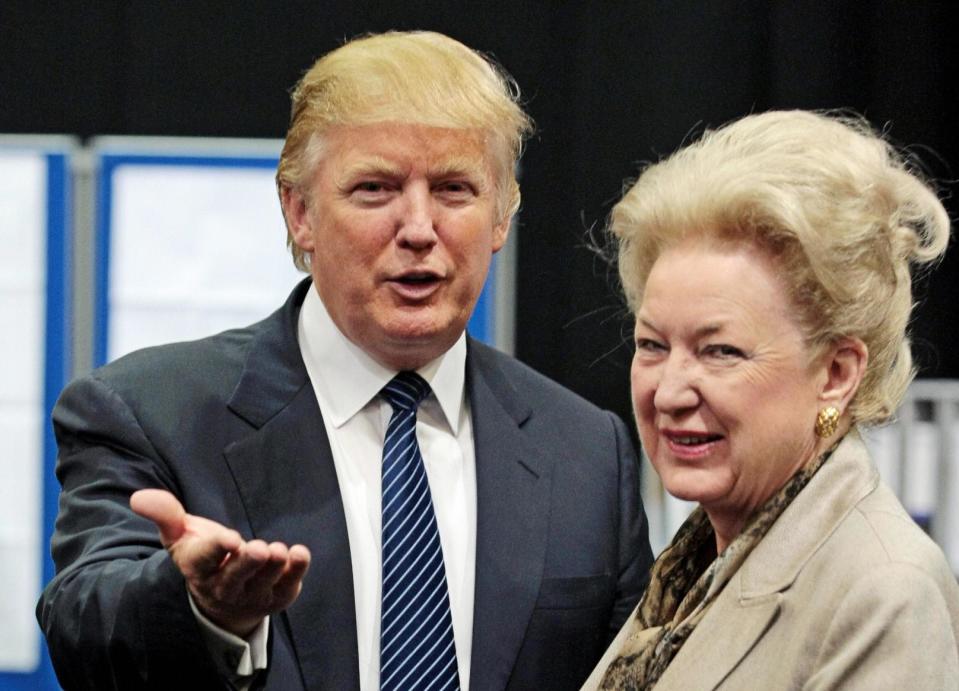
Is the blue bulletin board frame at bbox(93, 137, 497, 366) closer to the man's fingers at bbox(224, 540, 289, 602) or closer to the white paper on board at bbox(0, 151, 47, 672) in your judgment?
the white paper on board at bbox(0, 151, 47, 672)

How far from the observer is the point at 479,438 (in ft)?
7.25

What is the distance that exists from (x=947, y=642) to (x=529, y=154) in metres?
2.46

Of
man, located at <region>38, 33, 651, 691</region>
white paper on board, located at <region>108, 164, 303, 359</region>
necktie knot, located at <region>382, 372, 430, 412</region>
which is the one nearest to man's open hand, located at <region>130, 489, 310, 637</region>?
man, located at <region>38, 33, 651, 691</region>

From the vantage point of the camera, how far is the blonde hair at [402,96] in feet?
6.91

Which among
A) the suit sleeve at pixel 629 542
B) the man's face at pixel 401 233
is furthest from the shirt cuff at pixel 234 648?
the suit sleeve at pixel 629 542

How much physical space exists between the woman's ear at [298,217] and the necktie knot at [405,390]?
0.22 metres

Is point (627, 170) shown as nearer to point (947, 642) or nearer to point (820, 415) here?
point (820, 415)

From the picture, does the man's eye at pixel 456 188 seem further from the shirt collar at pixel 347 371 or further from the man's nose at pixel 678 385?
the man's nose at pixel 678 385

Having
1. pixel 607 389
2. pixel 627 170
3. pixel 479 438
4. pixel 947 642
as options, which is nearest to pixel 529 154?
pixel 627 170

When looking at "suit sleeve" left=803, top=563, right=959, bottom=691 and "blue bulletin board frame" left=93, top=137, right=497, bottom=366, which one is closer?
"suit sleeve" left=803, top=563, right=959, bottom=691

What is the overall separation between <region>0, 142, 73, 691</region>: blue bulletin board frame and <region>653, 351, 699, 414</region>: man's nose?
7.44 feet

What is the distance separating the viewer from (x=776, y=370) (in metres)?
1.71

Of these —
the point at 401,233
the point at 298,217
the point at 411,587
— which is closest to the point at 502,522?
the point at 411,587

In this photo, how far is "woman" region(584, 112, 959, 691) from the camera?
1679 mm
